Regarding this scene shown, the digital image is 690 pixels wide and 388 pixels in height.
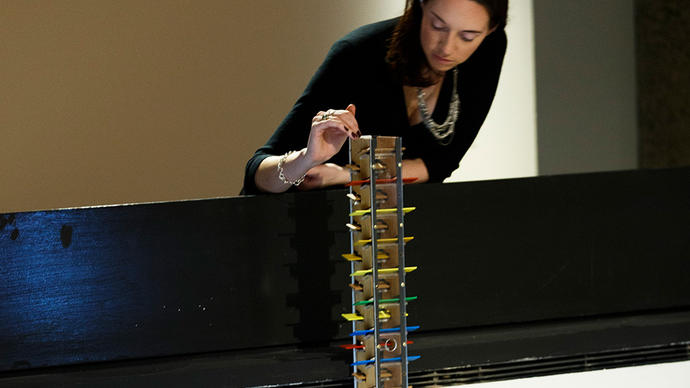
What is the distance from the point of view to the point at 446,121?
1762mm

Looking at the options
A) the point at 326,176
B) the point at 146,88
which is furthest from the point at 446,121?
the point at 146,88

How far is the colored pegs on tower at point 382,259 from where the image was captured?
3.42 feet

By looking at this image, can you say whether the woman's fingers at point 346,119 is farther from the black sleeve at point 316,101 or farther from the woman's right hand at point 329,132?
the black sleeve at point 316,101

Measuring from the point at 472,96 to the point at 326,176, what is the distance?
57cm

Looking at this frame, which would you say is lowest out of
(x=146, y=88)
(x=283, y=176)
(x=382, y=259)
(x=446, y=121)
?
(x=382, y=259)

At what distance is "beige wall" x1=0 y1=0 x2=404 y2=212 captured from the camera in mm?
1825

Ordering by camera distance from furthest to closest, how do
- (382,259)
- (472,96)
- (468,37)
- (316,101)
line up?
1. (472,96)
2. (468,37)
3. (316,101)
4. (382,259)

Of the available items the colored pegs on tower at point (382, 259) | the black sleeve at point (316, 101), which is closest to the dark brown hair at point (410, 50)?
the black sleeve at point (316, 101)

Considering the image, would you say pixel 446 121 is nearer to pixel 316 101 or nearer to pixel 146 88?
pixel 316 101

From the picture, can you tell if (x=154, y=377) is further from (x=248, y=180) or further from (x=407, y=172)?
(x=407, y=172)

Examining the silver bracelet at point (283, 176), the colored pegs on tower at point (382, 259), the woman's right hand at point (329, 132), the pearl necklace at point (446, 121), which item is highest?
the pearl necklace at point (446, 121)

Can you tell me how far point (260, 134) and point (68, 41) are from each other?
1.65ft

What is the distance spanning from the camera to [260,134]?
1895 millimetres

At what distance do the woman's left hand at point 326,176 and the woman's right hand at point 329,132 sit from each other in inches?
5.0
